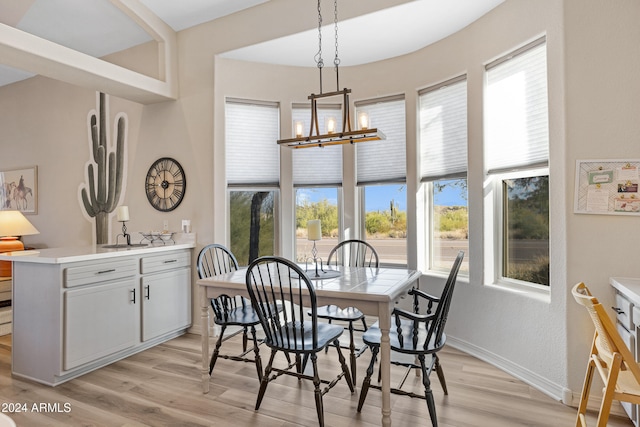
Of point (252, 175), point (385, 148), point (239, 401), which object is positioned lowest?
point (239, 401)

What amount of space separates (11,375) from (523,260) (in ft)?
13.3

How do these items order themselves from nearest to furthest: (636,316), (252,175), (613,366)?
(613,366) → (636,316) → (252,175)

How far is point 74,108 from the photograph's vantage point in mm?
4691

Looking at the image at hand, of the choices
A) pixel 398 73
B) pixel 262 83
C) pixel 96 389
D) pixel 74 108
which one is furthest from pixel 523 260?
pixel 74 108

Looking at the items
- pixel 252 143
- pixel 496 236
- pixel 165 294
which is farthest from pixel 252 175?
pixel 496 236

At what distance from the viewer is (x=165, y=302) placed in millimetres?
3576

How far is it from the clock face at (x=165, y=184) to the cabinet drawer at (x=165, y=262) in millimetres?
555

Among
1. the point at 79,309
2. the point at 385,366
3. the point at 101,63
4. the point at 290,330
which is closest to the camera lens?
the point at 385,366

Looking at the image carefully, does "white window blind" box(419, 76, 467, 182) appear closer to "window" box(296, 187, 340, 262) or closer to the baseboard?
"window" box(296, 187, 340, 262)

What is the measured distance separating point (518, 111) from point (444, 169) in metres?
0.83

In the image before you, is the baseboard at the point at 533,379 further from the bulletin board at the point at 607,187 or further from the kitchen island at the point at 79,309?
the kitchen island at the point at 79,309

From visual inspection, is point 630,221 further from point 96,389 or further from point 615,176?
point 96,389

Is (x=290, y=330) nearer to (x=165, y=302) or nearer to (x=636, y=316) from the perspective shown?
(x=165, y=302)

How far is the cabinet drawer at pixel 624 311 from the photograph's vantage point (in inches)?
78.2
